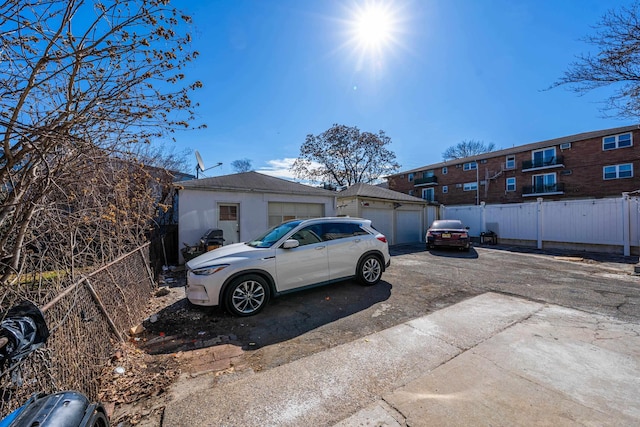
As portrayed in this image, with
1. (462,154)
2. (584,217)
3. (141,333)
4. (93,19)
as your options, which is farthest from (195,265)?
(462,154)

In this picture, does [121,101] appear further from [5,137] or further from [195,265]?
[195,265]

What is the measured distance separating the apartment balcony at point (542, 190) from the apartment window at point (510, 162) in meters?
2.52

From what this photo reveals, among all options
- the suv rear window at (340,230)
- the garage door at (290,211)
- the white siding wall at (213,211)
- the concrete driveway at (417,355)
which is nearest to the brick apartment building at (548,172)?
the garage door at (290,211)

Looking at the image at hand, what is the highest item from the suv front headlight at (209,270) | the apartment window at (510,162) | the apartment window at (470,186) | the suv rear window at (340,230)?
the apartment window at (510,162)

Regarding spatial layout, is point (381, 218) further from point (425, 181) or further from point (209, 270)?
point (425, 181)

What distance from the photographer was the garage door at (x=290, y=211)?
34.6 feet

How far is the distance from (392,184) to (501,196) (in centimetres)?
1374

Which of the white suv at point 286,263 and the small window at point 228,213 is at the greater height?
the small window at point 228,213

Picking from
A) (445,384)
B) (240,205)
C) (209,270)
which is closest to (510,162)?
(240,205)

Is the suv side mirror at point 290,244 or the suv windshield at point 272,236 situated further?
the suv windshield at point 272,236

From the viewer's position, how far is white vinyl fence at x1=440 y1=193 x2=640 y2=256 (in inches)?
430

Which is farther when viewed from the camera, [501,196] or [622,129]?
[501,196]

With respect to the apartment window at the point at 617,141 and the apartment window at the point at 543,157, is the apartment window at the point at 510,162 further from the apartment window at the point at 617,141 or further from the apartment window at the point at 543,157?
the apartment window at the point at 617,141

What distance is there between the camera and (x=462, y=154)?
3984 centimetres
